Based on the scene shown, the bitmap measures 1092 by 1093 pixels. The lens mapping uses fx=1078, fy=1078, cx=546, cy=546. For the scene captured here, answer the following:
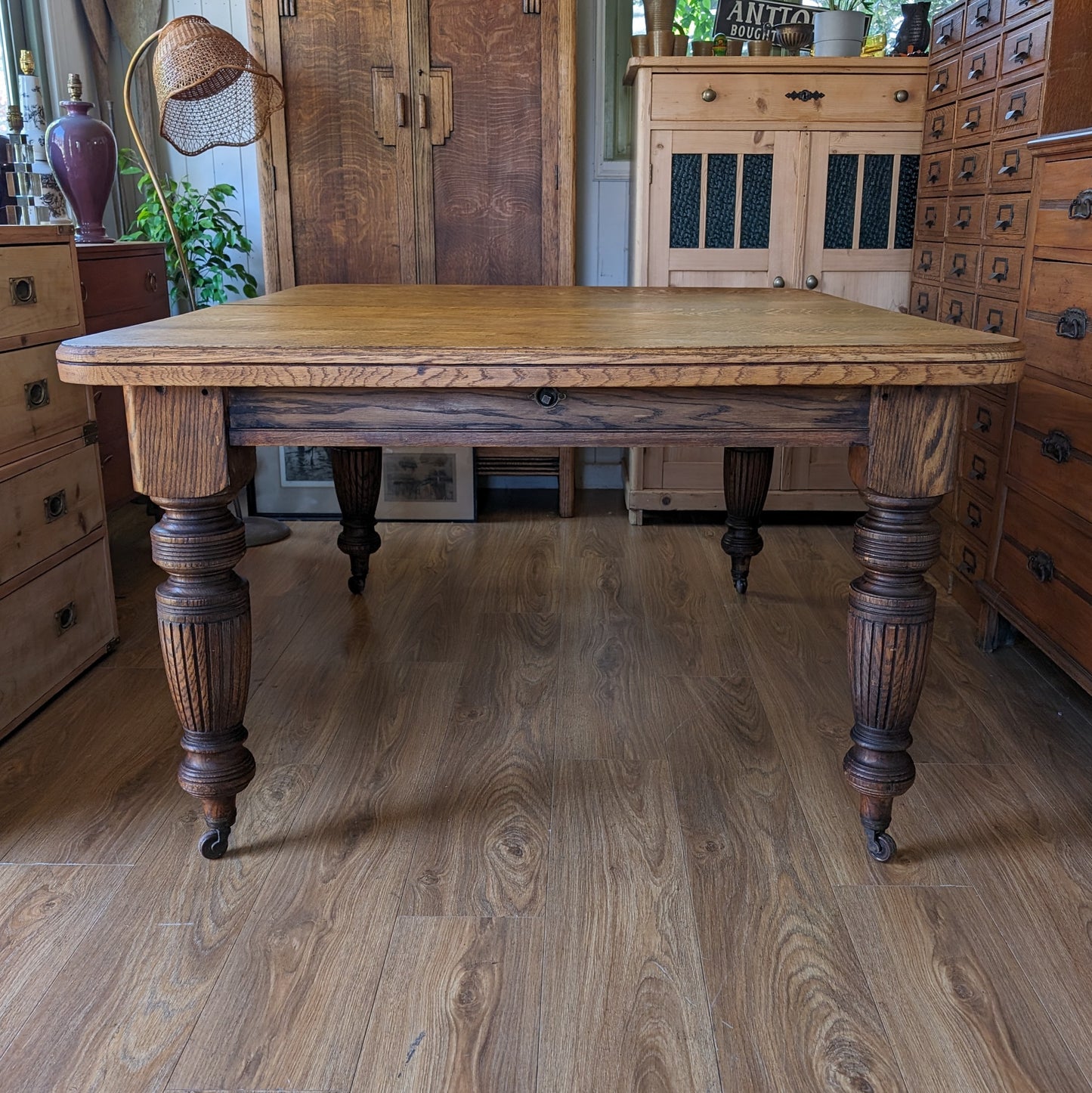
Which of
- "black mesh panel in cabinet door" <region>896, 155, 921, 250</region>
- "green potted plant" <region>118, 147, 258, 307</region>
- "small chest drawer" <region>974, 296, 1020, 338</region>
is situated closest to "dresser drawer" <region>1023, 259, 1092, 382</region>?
"small chest drawer" <region>974, 296, 1020, 338</region>

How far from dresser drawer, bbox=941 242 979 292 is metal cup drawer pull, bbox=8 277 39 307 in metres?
2.16

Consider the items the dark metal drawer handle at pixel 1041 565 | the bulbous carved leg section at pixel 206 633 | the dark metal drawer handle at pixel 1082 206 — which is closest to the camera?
the bulbous carved leg section at pixel 206 633

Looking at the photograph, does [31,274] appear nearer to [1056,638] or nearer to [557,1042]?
[557,1042]

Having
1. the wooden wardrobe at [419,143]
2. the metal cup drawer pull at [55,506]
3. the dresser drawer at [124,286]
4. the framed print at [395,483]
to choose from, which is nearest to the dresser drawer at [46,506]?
the metal cup drawer pull at [55,506]

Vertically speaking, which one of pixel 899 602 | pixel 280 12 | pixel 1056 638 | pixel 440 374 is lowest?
pixel 1056 638

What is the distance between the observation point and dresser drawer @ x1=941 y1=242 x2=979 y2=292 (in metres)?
2.72

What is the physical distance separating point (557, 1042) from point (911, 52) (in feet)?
10.0

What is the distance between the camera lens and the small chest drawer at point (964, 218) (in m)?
2.72

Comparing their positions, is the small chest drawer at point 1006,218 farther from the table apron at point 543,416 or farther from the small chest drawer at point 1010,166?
the table apron at point 543,416

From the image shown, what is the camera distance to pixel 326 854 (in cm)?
165

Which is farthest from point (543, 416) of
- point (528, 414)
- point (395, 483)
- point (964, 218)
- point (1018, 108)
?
point (395, 483)

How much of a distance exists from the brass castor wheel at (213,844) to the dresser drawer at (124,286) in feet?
4.93

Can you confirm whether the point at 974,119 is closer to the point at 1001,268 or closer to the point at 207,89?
the point at 1001,268

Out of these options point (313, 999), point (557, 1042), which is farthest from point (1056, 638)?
point (313, 999)
